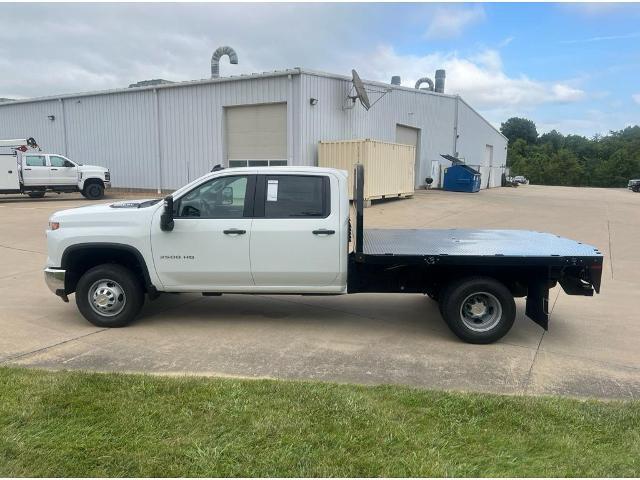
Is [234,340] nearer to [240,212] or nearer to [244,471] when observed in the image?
[240,212]

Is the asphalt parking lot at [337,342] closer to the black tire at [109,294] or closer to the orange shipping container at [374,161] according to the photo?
the black tire at [109,294]

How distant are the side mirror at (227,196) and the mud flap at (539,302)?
10.9ft

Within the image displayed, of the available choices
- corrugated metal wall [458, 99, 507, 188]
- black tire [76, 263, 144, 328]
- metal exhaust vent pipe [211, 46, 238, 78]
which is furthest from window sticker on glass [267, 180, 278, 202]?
corrugated metal wall [458, 99, 507, 188]

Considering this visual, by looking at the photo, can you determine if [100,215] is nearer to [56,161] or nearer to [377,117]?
[56,161]

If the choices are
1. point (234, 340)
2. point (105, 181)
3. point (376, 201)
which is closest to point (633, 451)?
point (234, 340)

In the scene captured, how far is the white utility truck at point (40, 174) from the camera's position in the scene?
21.5 metres

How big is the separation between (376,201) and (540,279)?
1607cm

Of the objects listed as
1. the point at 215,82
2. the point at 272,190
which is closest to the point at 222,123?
the point at 215,82

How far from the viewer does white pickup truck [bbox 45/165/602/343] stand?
210 inches

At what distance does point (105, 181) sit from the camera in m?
23.6

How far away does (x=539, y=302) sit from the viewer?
5312mm

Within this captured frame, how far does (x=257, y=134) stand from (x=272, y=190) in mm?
17110

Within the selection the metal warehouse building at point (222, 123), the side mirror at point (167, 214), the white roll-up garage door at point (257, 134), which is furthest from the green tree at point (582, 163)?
the side mirror at point (167, 214)

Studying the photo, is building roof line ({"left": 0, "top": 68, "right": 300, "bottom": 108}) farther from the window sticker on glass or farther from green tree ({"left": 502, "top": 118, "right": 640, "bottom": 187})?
green tree ({"left": 502, "top": 118, "right": 640, "bottom": 187})
